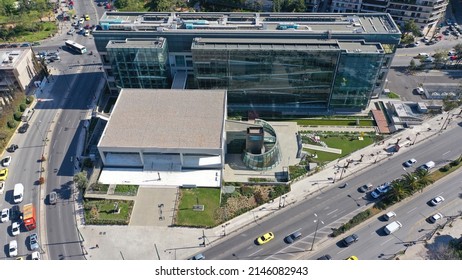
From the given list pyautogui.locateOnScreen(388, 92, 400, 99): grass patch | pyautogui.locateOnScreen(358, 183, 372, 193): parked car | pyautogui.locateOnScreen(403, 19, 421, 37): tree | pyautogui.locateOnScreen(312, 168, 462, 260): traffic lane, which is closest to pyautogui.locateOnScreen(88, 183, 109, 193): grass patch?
pyautogui.locateOnScreen(312, 168, 462, 260): traffic lane

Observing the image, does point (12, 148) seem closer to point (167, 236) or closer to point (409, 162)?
point (167, 236)

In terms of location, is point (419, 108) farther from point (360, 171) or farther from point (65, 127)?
point (65, 127)

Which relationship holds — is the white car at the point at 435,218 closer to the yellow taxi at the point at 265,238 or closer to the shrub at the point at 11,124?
the yellow taxi at the point at 265,238

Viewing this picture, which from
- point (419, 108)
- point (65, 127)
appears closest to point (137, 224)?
point (65, 127)

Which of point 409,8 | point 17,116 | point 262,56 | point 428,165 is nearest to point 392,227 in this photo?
point 428,165

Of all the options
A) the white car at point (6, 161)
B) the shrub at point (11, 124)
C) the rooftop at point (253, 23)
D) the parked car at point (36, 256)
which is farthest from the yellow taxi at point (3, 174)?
the rooftop at point (253, 23)

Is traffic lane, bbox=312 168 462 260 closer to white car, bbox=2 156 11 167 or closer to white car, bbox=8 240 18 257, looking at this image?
white car, bbox=8 240 18 257
